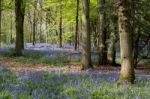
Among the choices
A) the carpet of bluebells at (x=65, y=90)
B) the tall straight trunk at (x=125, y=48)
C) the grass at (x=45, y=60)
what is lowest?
the grass at (x=45, y=60)

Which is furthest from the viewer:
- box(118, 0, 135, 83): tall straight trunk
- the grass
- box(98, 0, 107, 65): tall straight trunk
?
the grass

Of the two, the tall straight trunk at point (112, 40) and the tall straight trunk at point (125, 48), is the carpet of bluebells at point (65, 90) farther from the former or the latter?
the tall straight trunk at point (112, 40)

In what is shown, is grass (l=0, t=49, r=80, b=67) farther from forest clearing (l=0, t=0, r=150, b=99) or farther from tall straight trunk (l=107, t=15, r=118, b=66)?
tall straight trunk (l=107, t=15, r=118, b=66)

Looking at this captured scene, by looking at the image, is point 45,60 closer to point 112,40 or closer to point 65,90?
point 112,40

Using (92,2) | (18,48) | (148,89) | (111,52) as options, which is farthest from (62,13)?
(148,89)

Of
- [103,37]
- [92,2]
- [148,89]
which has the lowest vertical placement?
[148,89]

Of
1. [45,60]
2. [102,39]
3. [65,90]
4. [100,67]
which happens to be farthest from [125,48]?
[45,60]

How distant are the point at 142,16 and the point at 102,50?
3.27 metres

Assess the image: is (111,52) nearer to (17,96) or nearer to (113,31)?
(113,31)

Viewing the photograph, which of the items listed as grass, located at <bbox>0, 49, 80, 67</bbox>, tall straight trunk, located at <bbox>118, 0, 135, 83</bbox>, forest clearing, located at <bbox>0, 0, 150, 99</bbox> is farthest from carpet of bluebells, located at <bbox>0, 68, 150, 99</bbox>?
grass, located at <bbox>0, 49, 80, 67</bbox>

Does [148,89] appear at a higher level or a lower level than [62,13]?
lower

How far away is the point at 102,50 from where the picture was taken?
2033 centimetres

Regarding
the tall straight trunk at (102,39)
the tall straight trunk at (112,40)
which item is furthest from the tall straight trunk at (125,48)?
the tall straight trunk at (102,39)

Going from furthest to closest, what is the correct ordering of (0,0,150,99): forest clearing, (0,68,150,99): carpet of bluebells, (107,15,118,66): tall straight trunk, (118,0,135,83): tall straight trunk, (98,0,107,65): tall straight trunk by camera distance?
(98,0,107,65): tall straight trunk, (107,15,118,66): tall straight trunk, (118,0,135,83): tall straight trunk, (0,0,150,99): forest clearing, (0,68,150,99): carpet of bluebells
